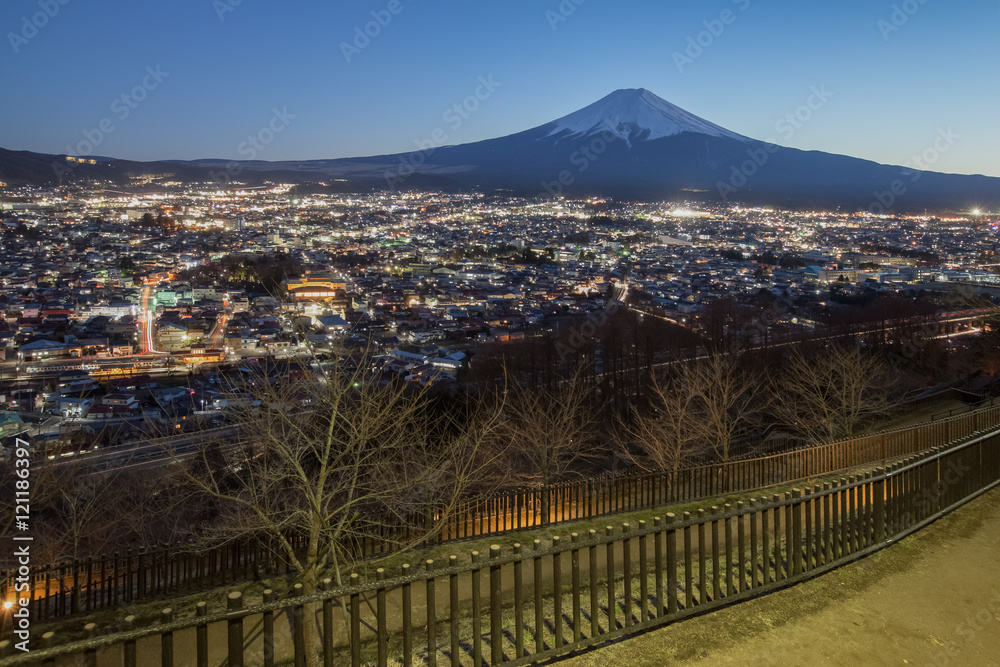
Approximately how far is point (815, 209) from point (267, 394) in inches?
5489

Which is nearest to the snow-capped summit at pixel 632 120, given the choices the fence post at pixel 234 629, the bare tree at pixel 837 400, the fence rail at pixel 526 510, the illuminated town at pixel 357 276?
the illuminated town at pixel 357 276

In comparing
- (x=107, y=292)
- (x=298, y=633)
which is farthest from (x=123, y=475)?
(x=107, y=292)

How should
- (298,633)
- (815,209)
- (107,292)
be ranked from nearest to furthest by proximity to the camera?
1. (298,633)
2. (107,292)
3. (815,209)

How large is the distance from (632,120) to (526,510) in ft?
559

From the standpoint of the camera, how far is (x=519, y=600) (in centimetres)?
325

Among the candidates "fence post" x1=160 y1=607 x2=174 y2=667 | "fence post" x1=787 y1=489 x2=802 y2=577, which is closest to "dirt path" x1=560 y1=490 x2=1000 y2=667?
"fence post" x1=787 y1=489 x2=802 y2=577

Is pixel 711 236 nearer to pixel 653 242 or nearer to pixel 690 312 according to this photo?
pixel 653 242

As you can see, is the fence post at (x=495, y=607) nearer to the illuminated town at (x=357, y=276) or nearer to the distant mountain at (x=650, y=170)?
the illuminated town at (x=357, y=276)

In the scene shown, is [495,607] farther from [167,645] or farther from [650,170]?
[650,170]

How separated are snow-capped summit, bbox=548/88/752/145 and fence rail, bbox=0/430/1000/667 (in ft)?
526

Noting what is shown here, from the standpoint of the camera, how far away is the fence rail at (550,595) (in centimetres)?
280

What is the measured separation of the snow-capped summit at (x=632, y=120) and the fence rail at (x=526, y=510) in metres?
157

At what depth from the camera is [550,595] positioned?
14.6 ft

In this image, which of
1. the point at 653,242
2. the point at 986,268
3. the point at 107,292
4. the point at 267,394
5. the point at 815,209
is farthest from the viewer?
the point at 815,209
